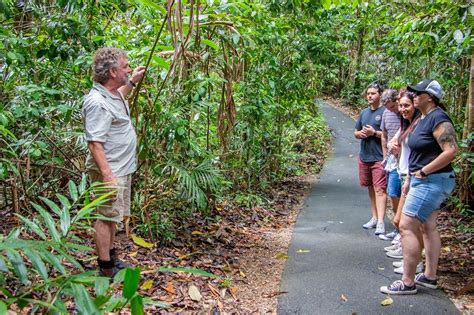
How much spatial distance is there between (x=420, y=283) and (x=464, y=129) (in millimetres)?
3867

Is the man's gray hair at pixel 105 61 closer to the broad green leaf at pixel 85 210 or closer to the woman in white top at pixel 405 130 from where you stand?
the broad green leaf at pixel 85 210

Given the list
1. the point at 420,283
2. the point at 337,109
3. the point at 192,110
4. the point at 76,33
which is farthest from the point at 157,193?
the point at 337,109

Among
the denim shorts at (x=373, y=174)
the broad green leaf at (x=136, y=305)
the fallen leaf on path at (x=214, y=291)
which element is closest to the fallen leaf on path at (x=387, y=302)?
the fallen leaf on path at (x=214, y=291)

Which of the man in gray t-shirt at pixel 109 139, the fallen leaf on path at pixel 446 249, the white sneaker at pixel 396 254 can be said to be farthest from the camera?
the fallen leaf on path at pixel 446 249

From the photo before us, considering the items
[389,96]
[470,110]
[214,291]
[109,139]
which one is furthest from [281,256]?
[470,110]

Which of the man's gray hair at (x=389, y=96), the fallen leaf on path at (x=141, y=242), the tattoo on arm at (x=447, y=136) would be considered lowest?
the fallen leaf on path at (x=141, y=242)

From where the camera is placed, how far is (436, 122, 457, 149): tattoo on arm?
4.00 metres

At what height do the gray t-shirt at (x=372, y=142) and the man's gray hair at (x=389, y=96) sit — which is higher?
the man's gray hair at (x=389, y=96)

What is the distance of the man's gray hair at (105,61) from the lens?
3.87 m

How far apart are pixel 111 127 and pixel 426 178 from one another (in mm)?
2680

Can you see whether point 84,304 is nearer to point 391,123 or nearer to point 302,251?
point 302,251

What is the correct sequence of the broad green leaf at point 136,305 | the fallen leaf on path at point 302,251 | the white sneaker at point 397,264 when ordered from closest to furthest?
the broad green leaf at point 136,305, the white sneaker at point 397,264, the fallen leaf on path at point 302,251

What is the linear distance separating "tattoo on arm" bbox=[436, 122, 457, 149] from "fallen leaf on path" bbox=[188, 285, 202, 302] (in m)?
2.41

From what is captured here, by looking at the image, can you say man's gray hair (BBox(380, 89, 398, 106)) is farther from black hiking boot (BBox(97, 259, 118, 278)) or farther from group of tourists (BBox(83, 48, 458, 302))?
black hiking boot (BBox(97, 259, 118, 278))
